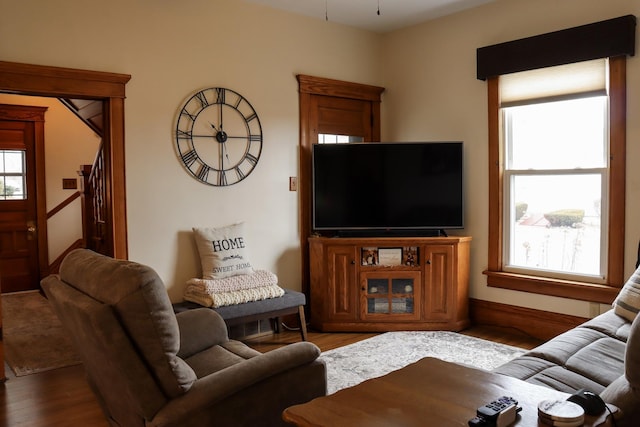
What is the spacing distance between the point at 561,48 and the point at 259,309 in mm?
2977

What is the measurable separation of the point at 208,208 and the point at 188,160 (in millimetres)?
411

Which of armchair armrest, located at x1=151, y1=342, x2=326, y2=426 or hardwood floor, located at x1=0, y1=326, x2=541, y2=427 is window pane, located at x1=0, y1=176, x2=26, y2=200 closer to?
hardwood floor, located at x1=0, y1=326, x2=541, y2=427

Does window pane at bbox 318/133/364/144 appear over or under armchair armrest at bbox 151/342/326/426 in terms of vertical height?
over

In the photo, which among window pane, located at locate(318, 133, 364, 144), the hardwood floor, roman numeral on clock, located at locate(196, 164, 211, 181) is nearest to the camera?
the hardwood floor

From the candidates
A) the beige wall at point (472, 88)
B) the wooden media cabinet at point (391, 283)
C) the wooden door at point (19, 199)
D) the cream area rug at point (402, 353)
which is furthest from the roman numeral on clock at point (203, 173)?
the wooden door at point (19, 199)

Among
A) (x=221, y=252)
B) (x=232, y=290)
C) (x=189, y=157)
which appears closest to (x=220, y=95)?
(x=189, y=157)

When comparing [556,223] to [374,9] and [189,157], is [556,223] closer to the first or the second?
Answer: [374,9]

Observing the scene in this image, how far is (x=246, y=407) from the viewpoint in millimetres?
2021

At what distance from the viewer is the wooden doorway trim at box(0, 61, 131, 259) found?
3.41 metres

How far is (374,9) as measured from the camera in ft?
15.2

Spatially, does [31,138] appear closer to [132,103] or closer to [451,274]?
[132,103]

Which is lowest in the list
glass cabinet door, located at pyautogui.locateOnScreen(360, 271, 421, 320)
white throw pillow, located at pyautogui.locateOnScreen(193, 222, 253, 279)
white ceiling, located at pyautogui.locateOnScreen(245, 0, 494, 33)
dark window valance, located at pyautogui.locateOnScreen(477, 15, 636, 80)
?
glass cabinet door, located at pyautogui.locateOnScreen(360, 271, 421, 320)

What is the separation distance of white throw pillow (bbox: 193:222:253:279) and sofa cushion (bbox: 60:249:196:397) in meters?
2.07

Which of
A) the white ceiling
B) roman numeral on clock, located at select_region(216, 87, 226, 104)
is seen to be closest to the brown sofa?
the white ceiling
